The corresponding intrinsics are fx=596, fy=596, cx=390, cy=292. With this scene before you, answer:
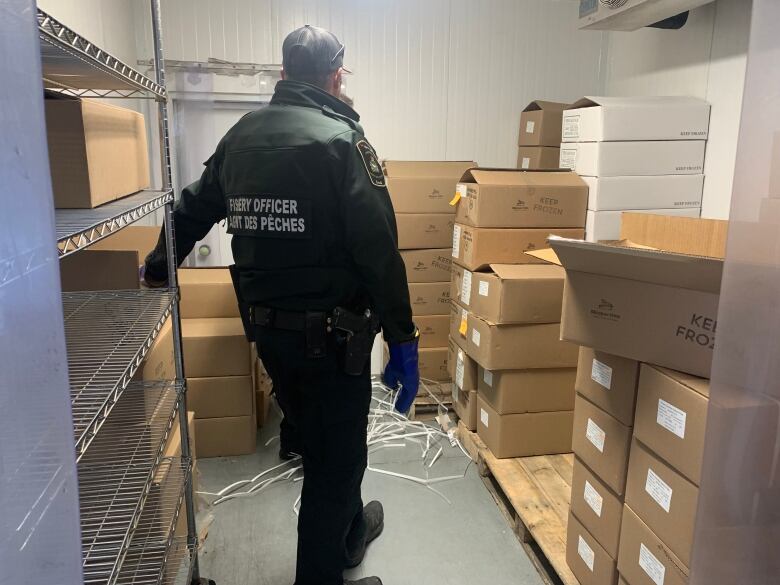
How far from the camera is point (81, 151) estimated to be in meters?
1.26

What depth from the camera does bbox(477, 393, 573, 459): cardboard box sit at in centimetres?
274

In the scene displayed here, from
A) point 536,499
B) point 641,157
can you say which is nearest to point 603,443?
point 536,499

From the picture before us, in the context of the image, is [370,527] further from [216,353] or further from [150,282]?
[150,282]

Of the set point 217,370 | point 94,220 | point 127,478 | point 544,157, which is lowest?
point 217,370

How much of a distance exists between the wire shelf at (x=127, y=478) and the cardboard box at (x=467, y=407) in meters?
1.54

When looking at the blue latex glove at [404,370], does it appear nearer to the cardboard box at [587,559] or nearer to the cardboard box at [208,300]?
the cardboard box at [587,559]

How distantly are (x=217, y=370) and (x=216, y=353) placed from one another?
8 centimetres

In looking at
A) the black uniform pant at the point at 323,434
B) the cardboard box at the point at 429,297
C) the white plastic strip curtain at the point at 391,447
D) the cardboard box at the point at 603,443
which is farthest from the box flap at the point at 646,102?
the black uniform pant at the point at 323,434

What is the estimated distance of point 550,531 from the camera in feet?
7.17

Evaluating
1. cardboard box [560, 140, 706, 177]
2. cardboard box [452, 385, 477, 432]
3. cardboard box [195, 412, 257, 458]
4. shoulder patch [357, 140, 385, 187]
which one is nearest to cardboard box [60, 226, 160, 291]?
shoulder patch [357, 140, 385, 187]

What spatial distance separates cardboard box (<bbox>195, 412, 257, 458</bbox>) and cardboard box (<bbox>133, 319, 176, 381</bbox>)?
88 cm

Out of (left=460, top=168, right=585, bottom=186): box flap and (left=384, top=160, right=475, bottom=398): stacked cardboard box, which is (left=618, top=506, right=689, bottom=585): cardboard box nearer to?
(left=460, top=168, right=585, bottom=186): box flap

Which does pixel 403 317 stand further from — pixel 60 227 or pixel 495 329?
pixel 60 227

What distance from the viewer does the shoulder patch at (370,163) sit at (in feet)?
5.79
